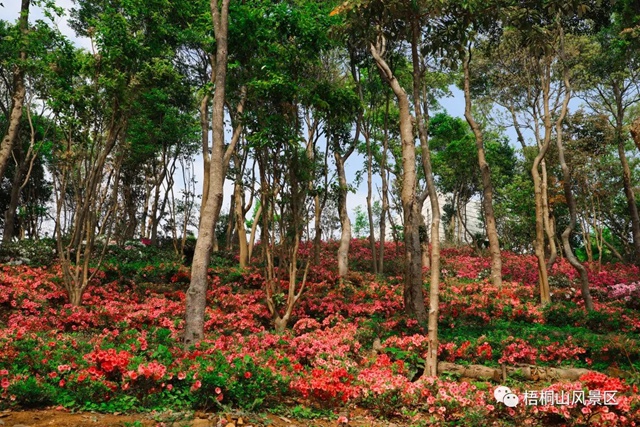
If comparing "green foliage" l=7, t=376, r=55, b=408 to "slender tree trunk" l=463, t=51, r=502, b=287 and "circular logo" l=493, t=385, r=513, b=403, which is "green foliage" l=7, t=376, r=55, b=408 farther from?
"slender tree trunk" l=463, t=51, r=502, b=287

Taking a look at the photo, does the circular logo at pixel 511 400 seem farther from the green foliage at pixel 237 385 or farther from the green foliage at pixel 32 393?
the green foliage at pixel 32 393

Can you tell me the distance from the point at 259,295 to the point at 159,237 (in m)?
18.3

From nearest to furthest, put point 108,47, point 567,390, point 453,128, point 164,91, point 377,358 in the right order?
point 567,390, point 377,358, point 108,47, point 164,91, point 453,128

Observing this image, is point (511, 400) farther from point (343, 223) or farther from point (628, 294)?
point (628, 294)

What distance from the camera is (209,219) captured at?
8500 millimetres

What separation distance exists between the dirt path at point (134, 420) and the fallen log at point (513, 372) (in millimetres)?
3395

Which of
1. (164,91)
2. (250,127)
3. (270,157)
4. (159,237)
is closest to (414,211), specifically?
(270,157)

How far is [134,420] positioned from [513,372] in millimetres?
6501

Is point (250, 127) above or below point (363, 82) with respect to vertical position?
below

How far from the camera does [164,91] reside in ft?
63.9

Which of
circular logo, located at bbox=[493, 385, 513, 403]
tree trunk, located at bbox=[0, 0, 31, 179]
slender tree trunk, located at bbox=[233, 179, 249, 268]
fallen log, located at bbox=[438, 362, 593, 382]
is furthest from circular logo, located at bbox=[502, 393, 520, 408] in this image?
tree trunk, located at bbox=[0, 0, 31, 179]

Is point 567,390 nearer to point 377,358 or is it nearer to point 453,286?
point 377,358

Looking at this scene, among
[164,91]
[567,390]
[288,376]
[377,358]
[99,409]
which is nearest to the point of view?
[99,409]

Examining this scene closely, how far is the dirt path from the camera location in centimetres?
470
